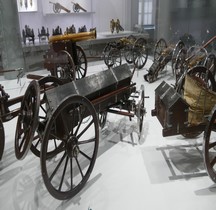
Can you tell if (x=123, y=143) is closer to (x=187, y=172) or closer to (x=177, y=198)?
(x=187, y=172)

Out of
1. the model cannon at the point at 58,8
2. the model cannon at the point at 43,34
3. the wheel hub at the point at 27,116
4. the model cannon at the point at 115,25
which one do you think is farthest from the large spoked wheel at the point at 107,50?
the wheel hub at the point at 27,116

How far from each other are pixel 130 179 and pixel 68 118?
884 millimetres

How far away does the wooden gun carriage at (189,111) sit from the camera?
2246mm

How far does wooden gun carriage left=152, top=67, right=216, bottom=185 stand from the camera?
2.25 m

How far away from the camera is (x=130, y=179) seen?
8.20ft

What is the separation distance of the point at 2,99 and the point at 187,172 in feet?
6.33

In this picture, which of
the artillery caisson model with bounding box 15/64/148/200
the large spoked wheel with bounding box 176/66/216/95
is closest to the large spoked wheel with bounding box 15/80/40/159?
the artillery caisson model with bounding box 15/64/148/200

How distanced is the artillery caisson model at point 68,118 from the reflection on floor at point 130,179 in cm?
15

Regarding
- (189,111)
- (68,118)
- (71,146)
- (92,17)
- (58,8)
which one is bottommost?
(71,146)

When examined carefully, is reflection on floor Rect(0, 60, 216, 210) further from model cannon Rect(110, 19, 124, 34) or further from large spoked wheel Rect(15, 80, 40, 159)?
model cannon Rect(110, 19, 124, 34)

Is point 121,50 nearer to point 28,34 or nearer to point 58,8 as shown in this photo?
point 58,8

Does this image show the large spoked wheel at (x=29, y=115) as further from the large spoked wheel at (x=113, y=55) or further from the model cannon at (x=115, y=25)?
the model cannon at (x=115, y=25)

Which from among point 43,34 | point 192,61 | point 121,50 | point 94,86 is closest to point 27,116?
point 94,86

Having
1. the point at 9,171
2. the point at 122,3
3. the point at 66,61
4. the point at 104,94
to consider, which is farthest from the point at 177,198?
the point at 122,3
